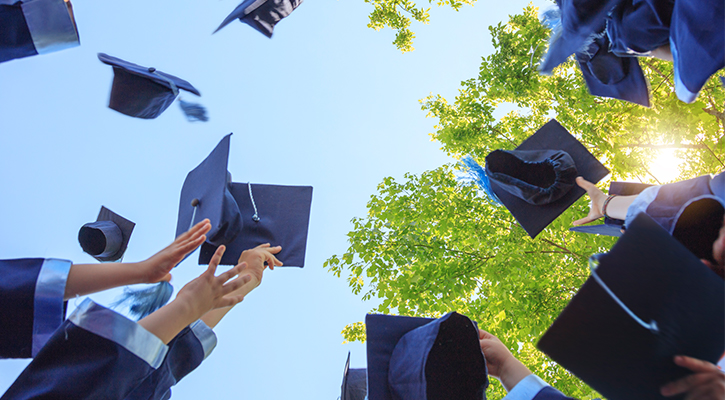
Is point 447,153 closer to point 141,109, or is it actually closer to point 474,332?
point 474,332

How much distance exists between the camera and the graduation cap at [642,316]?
1062mm

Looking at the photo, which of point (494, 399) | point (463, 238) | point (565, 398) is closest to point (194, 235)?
point (565, 398)

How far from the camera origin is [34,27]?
252cm

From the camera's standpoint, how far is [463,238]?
4520 millimetres

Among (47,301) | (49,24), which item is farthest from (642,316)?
(49,24)

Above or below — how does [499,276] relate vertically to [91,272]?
below

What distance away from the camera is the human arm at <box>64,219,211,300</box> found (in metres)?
1.48

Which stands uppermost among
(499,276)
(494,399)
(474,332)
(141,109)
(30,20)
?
(30,20)

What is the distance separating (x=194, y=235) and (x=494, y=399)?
3916 millimetres

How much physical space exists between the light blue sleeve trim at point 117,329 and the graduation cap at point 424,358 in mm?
1392

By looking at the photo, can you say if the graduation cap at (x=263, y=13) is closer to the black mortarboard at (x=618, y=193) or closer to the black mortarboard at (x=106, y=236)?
the black mortarboard at (x=106, y=236)

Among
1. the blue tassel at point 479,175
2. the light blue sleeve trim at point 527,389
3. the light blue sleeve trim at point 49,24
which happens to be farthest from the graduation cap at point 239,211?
the light blue sleeve trim at point 527,389

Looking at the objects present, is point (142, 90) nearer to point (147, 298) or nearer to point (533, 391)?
point (147, 298)

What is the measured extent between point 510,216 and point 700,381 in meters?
3.79
